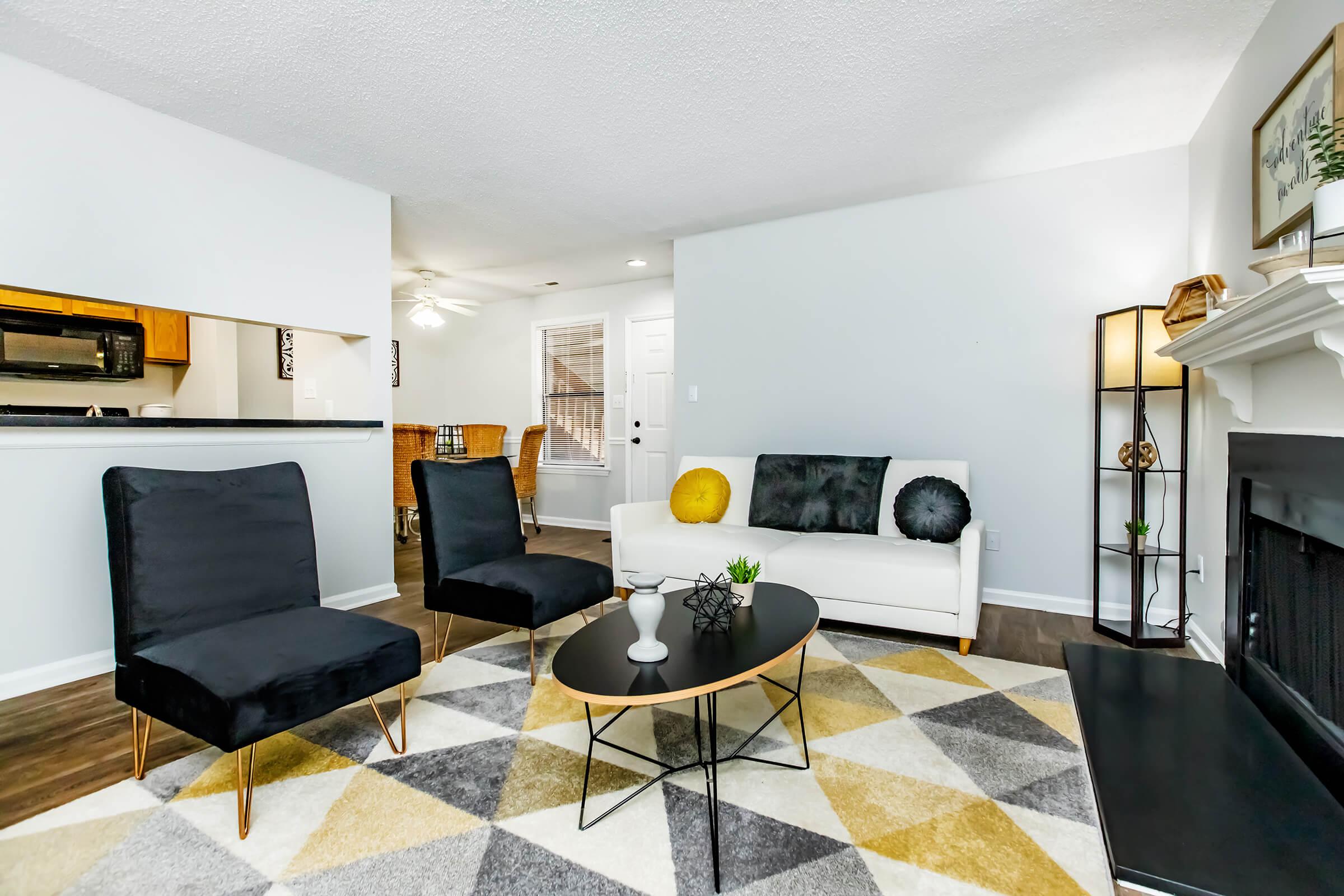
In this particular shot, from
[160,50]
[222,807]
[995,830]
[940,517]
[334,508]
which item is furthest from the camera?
[334,508]

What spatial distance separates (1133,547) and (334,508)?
3.91 meters

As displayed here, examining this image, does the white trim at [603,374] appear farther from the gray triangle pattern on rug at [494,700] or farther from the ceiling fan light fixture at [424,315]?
the gray triangle pattern on rug at [494,700]

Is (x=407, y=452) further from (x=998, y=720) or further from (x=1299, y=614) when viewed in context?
(x=1299, y=614)

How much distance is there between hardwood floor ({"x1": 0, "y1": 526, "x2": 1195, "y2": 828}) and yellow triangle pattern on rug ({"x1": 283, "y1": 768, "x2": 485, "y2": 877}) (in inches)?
28.2

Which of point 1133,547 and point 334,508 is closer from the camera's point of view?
point 1133,547

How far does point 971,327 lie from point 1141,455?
3.54 ft

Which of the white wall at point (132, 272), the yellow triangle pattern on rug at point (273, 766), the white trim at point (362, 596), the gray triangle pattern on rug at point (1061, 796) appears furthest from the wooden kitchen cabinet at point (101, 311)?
the gray triangle pattern on rug at point (1061, 796)

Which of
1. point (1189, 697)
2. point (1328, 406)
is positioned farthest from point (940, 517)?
point (1328, 406)

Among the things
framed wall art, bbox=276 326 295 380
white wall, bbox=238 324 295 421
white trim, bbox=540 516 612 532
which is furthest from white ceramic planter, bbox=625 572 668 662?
framed wall art, bbox=276 326 295 380

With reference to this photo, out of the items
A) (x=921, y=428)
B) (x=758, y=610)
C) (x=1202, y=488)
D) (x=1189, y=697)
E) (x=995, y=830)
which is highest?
(x=921, y=428)

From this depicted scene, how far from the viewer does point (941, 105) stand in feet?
8.71

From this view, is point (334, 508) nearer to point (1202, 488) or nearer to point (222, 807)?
point (222, 807)

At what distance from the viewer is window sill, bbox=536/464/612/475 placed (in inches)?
238

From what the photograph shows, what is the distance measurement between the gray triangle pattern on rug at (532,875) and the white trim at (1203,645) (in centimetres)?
239
